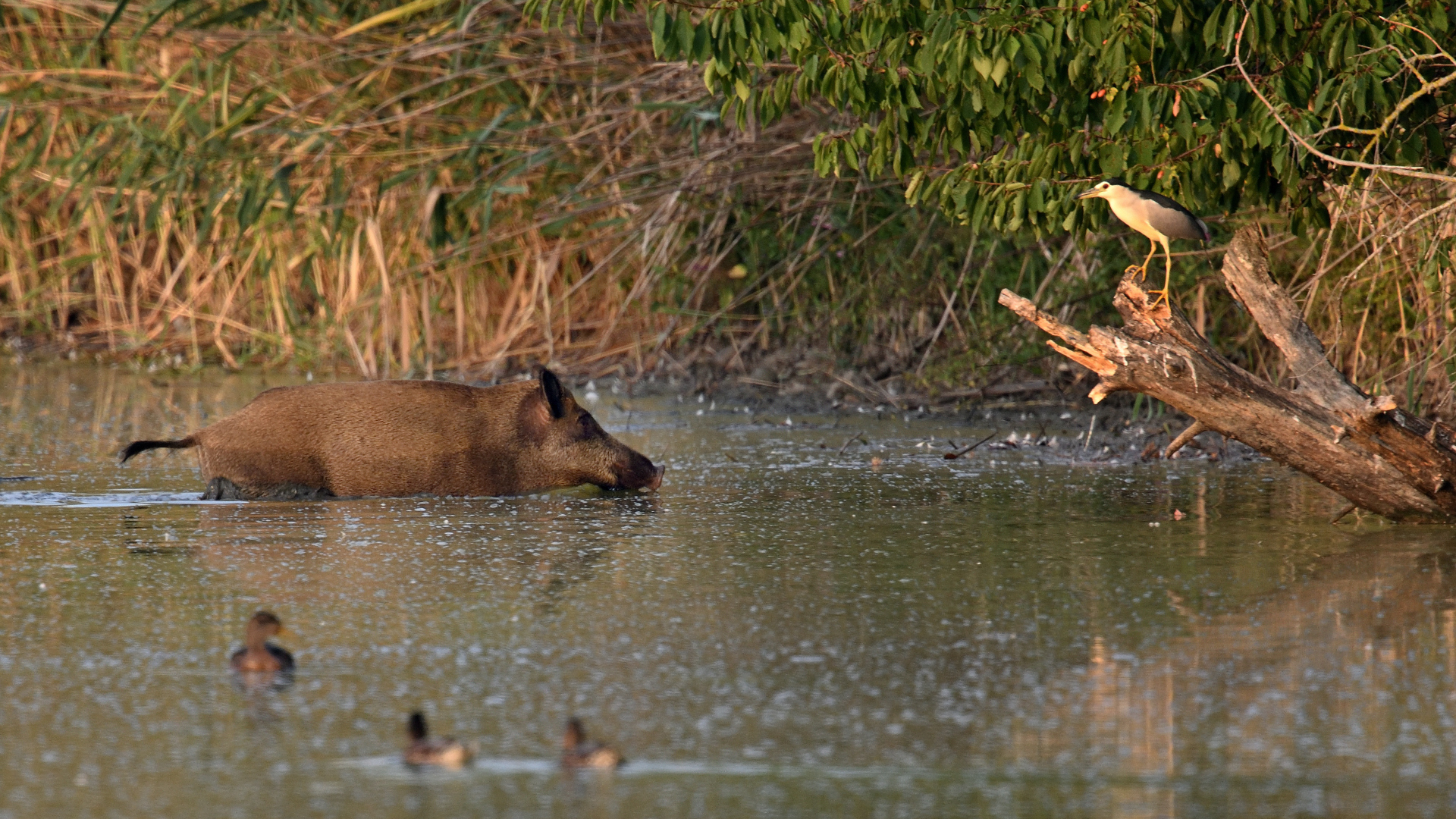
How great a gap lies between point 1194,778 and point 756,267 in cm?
760

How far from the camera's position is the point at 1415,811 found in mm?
2988

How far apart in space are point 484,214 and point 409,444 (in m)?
3.67

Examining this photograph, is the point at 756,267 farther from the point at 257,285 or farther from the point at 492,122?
the point at 257,285

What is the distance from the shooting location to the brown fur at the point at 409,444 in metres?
6.68

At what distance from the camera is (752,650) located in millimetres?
4137

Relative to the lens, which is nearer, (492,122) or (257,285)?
(492,122)

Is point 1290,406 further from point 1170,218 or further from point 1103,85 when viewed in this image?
point 1103,85

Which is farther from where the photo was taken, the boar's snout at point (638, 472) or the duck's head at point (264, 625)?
the boar's snout at point (638, 472)

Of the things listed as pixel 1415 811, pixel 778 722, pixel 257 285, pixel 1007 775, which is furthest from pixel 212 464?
pixel 257 285

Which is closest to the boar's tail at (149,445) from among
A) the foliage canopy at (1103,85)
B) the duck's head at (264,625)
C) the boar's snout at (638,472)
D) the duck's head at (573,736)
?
the boar's snout at (638,472)

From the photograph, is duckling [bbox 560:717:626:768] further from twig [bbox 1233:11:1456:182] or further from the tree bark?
twig [bbox 1233:11:1456:182]

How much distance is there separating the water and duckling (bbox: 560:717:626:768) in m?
0.04

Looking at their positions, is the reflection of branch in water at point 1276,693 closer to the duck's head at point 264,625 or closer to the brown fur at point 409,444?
the duck's head at point 264,625

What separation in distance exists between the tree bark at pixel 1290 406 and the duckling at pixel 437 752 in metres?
2.80
